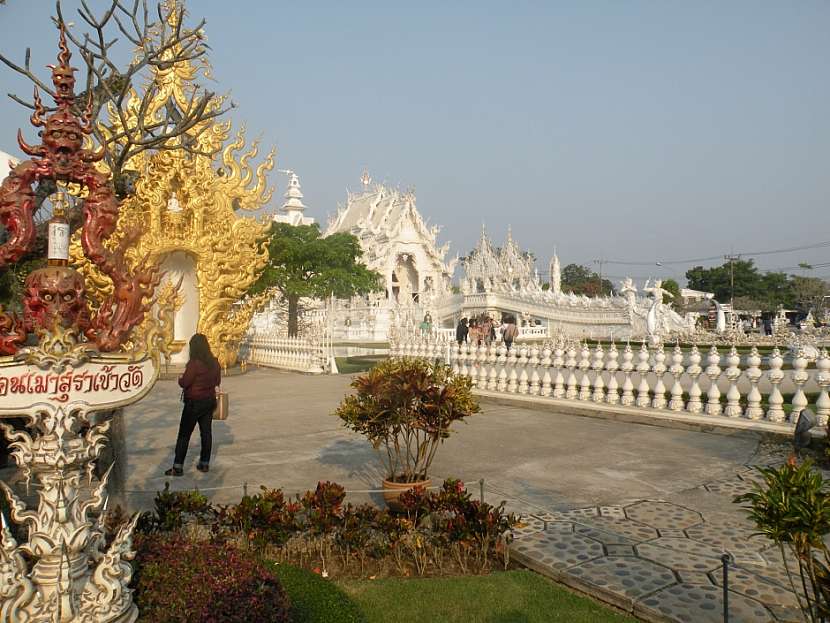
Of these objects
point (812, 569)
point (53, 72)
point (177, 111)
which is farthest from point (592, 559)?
point (177, 111)

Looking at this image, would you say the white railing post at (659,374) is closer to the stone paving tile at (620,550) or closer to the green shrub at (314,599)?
the stone paving tile at (620,550)

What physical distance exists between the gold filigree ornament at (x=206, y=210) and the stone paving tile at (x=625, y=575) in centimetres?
1440

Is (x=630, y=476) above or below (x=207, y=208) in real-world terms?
below

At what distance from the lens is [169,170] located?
1653 centimetres

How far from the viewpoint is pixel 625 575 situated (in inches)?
168

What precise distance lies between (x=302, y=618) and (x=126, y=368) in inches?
71.2

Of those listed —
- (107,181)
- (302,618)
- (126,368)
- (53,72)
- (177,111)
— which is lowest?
(302,618)

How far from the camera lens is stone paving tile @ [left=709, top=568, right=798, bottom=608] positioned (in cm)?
384

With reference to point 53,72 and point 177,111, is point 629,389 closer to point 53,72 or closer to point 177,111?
point 53,72

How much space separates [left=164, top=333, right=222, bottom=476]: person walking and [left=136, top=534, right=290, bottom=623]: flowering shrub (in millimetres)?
3416

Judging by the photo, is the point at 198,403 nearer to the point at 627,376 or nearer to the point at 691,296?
the point at 627,376

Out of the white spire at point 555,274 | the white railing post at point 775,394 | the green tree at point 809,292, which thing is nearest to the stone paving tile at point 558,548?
the white railing post at point 775,394

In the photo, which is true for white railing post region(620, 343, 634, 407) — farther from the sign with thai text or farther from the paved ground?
the sign with thai text

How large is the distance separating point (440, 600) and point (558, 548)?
1.16 metres
